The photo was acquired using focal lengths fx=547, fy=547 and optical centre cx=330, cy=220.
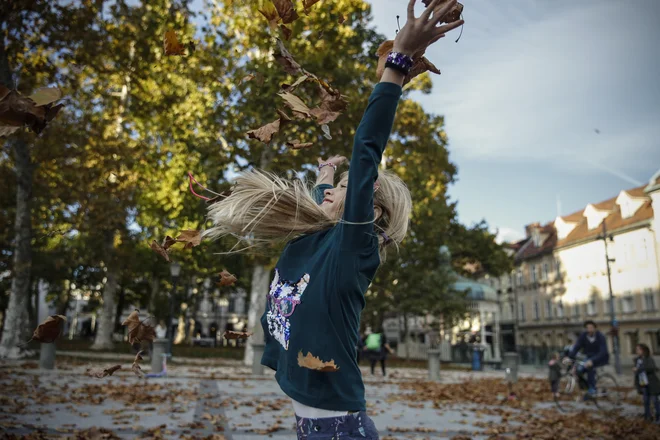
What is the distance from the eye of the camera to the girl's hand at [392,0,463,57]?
6.57 feet

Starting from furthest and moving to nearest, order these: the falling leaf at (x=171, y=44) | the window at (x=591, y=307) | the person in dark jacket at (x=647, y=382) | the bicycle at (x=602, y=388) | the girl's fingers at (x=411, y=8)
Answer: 1. the window at (x=591, y=307)
2. the bicycle at (x=602, y=388)
3. the person in dark jacket at (x=647, y=382)
4. the falling leaf at (x=171, y=44)
5. the girl's fingers at (x=411, y=8)

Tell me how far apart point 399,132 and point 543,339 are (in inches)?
1703

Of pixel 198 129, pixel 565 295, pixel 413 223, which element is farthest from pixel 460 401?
pixel 565 295

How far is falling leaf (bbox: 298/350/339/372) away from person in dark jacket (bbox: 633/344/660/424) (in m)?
10.3

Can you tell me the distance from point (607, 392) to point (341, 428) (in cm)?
1254

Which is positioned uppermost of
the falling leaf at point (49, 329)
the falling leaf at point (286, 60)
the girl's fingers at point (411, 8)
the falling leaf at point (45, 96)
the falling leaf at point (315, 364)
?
the falling leaf at point (286, 60)

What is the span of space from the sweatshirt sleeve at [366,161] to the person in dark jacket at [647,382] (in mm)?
10388

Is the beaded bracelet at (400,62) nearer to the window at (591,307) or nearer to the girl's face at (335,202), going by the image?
the girl's face at (335,202)

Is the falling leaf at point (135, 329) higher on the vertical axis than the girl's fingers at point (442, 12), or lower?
lower

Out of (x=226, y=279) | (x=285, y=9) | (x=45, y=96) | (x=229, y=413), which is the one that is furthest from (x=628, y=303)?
(x=45, y=96)

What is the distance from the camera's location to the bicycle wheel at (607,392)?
1234cm

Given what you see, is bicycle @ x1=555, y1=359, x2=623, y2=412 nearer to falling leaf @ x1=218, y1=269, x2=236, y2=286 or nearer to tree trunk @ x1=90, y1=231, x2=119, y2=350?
falling leaf @ x1=218, y1=269, x2=236, y2=286

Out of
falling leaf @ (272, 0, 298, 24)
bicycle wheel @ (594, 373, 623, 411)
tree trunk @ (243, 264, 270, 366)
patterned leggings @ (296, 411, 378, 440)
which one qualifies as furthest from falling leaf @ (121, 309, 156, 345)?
tree trunk @ (243, 264, 270, 366)

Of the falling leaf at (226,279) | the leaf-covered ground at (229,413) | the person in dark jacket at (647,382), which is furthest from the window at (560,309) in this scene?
the falling leaf at (226,279)
